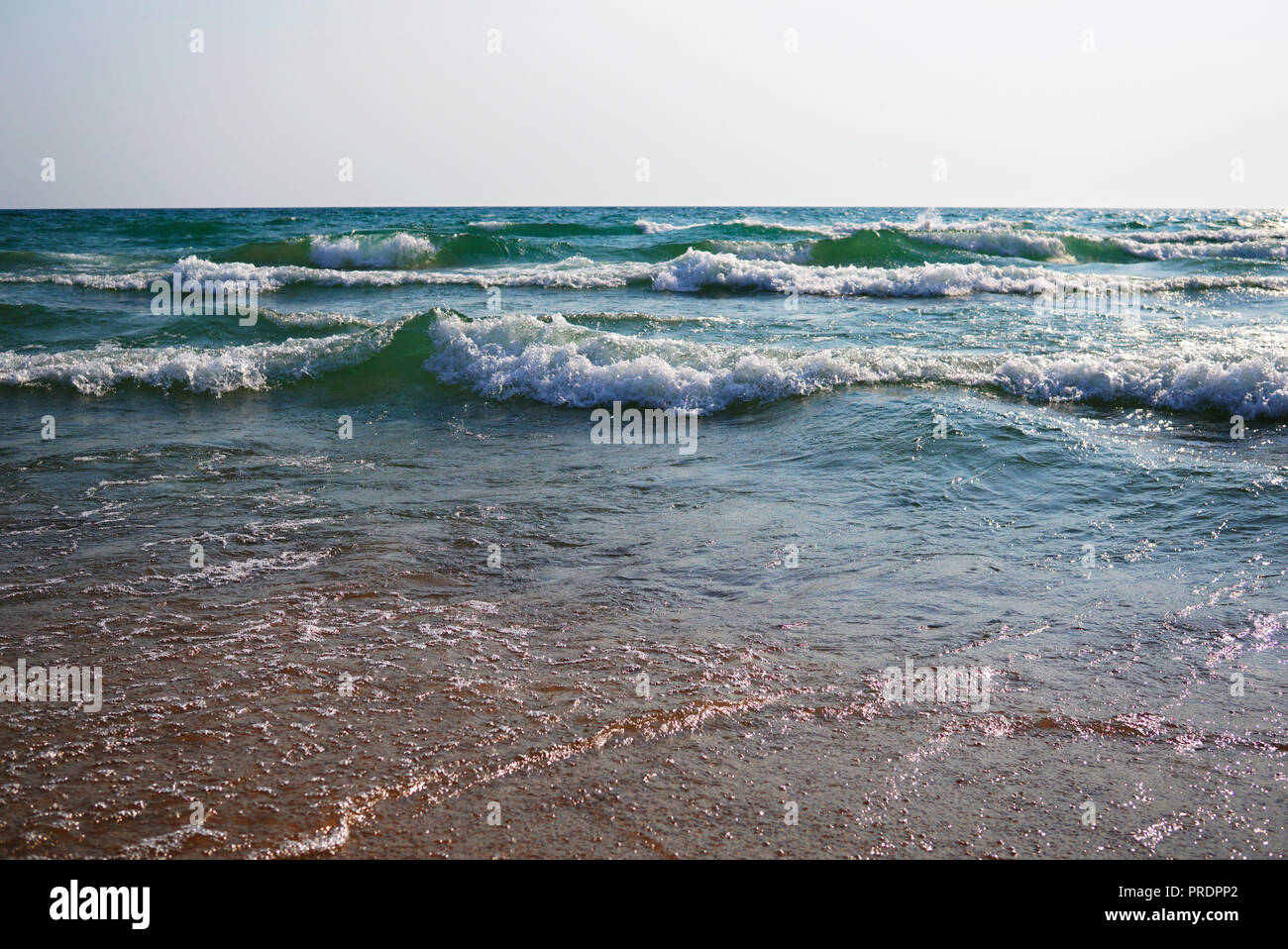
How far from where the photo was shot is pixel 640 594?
4.63m

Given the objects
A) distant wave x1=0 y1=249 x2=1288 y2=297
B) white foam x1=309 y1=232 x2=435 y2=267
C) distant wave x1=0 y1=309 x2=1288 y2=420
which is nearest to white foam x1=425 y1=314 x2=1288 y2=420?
distant wave x1=0 y1=309 x2=1288 y2=420

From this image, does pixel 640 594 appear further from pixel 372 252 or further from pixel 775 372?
pixel 372 252

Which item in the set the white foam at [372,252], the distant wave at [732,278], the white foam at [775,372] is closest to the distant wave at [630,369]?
the white foam at [775,372]

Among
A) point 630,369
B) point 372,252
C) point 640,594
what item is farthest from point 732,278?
point 640,594

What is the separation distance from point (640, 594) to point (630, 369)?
5.66 meters

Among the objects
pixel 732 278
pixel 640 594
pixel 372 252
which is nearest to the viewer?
pixel 640 594

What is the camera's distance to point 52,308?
48.6 ft

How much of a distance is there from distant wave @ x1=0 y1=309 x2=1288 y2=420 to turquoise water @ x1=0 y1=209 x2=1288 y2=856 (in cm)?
5

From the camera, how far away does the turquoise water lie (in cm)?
295

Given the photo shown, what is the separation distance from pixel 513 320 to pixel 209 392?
357cm

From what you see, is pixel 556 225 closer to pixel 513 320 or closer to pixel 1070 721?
pixel 513 320

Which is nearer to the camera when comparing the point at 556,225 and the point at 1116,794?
the point at 1116,794

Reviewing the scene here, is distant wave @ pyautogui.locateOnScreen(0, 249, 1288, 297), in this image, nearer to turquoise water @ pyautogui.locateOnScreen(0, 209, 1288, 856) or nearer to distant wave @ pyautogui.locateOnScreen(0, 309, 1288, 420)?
turquoise water @ pyautogui.locateOnScreen(0, 209, 1288, 856)

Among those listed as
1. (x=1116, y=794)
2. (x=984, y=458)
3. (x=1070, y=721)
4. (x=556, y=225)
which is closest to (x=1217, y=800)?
(x=1116, y=794)
